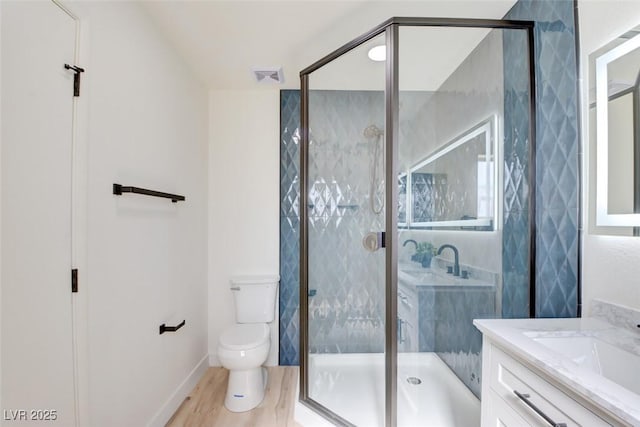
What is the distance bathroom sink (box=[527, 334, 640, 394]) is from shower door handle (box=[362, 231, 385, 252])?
0.74 metres

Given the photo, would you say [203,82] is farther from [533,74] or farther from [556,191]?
[556,191]

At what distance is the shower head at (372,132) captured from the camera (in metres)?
1.65

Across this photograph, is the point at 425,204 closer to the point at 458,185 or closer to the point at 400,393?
the point at 458,185

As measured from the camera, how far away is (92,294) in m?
1.25

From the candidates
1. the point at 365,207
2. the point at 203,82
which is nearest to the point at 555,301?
the point at 365,207

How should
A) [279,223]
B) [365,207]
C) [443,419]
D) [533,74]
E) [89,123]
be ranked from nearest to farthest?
[89,123] < [533,74] < [443,419] < [365,207] < [279,223]

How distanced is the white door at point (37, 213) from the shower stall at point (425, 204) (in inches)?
46.3

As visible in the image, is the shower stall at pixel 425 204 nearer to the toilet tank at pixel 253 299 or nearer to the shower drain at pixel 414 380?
the shower drain at pixel 414 380

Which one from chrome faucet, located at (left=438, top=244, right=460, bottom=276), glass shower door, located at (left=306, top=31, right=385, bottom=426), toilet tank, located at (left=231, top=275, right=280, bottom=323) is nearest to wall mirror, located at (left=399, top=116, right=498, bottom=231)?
chrome faucet, located at (left=438, top=244, right=460, bottom=276)

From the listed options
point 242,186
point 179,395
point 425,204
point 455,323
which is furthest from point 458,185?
point 179,395

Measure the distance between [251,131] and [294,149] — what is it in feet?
1.33

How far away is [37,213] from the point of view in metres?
1.02

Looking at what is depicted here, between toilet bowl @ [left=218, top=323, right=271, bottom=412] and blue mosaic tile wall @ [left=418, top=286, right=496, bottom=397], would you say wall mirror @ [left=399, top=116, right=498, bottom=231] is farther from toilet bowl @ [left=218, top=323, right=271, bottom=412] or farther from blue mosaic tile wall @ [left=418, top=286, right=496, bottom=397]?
toilet bowl @ [left=218, top=323, right=271, bottom=412]

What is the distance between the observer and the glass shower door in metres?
1.71
